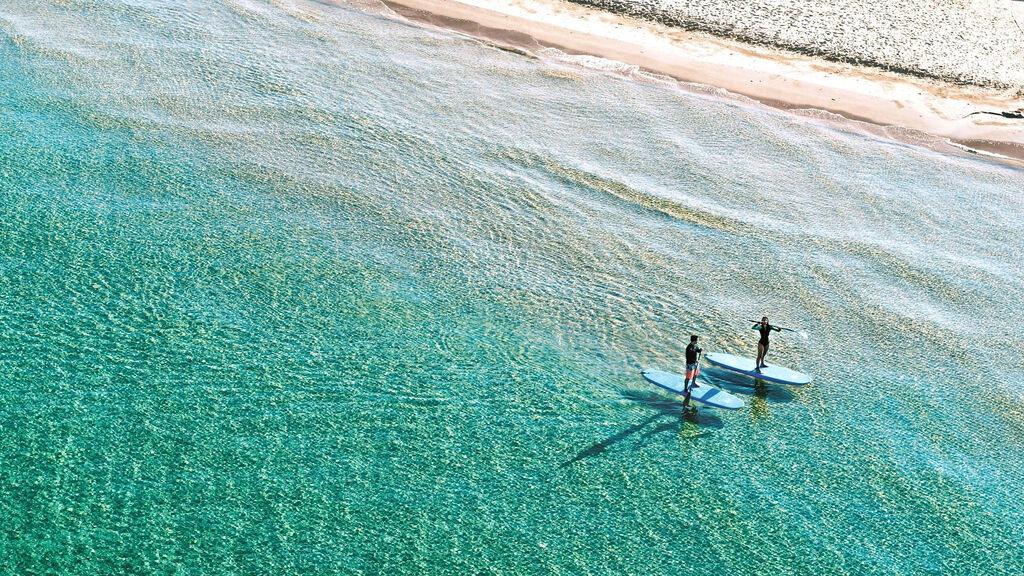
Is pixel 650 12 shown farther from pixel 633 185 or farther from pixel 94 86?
pixel 94 86

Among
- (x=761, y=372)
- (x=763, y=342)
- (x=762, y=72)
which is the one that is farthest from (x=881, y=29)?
(x=761, y=372)

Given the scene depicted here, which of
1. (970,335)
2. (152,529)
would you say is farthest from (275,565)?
(970,335)

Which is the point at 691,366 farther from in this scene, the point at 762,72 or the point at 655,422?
the point at 762,72

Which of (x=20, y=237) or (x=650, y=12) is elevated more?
(x=650, y=12)

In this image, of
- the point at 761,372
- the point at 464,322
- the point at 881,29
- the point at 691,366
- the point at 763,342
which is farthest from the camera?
the point at 881,29

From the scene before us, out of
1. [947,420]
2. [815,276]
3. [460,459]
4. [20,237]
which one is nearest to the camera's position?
[460,459]

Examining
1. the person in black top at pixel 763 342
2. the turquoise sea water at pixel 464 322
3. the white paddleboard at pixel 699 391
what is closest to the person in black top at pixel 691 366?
the white paddleboard at pixel 699 391

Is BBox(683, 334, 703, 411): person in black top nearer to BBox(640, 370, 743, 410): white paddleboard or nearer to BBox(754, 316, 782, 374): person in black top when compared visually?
BBox(640, 370, 743, 410): white paddleboard
